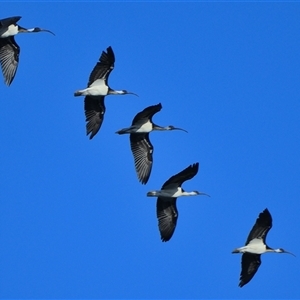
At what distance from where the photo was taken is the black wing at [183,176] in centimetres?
4978

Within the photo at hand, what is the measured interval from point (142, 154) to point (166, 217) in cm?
277

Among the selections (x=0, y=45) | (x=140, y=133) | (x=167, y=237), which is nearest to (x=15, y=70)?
(x=0, y=45)

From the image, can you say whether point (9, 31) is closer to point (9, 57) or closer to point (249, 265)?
point (9, 57)

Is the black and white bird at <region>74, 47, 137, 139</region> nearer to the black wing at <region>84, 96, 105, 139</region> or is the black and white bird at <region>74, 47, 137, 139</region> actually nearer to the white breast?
the black wing at <region>84, 96, 105, 139</region>

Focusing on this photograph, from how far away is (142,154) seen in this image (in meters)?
52.6

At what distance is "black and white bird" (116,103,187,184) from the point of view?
170 ft

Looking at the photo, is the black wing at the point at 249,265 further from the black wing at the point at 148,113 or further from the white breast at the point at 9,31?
the white breast at the point at 9,31

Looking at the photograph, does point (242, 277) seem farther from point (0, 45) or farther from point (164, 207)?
point (0, 45)

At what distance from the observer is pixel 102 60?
2005 inches

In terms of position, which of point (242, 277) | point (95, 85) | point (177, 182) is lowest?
point (242, 277)

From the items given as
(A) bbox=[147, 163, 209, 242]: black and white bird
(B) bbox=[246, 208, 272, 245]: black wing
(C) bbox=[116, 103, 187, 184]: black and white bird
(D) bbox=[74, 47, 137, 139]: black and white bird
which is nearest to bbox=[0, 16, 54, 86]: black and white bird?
(D) bbox=[74, 47, 137, 139]: black and white bird

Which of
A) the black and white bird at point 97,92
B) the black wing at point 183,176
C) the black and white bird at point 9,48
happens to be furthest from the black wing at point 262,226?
the black and white bird at point 9,48

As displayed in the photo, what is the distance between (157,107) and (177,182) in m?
2.99

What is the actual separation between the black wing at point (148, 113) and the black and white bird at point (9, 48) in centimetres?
505
